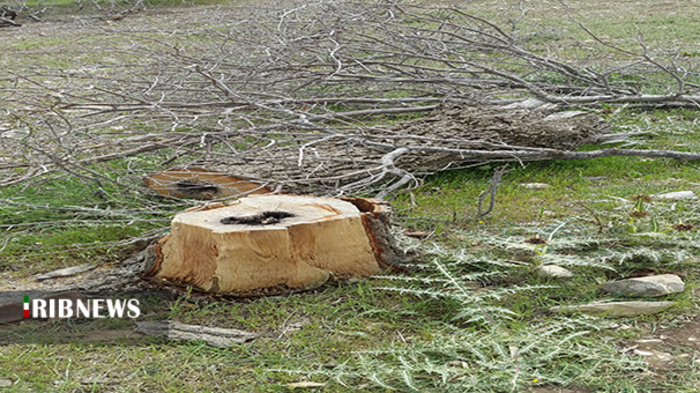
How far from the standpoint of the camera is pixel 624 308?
7.53 ft

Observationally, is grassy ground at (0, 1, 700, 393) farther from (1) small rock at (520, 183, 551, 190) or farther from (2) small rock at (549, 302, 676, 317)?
(1) small rock at (520, 183, 551, 190)

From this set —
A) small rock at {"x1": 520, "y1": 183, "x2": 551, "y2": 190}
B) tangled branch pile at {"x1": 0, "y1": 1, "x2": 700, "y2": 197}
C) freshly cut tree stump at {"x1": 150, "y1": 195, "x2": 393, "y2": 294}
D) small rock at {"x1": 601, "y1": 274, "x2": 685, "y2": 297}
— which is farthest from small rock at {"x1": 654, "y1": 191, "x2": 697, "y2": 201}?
freshly cut tree stump at {"x1": 150, "y1": 195, "x2": 393, "y2": 294}

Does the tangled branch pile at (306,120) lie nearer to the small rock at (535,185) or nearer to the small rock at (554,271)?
the small rock at (535,185)

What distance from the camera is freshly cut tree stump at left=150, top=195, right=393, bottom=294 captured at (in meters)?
2.48

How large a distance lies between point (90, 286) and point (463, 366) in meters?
1.58

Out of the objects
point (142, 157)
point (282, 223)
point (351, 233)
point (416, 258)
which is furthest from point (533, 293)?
point (142, 157)

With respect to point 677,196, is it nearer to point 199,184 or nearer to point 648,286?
point 648,286

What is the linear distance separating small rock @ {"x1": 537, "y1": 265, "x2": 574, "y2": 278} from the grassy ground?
0.12 ft

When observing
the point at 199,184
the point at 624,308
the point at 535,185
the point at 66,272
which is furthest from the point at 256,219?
the point at 535,185

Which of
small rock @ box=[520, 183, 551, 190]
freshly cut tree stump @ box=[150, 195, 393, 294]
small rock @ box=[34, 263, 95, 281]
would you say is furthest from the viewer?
small rock @ box=[520, 183, 551, 190]

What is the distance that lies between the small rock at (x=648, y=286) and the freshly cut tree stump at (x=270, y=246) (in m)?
0.94

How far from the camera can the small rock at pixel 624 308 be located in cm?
229

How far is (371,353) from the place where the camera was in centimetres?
212

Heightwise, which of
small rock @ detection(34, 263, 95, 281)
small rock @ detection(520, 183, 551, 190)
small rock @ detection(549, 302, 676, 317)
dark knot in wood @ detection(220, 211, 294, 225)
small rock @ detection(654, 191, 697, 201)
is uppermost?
dark knot in wood @ detection(220, 211, 294, 225)
